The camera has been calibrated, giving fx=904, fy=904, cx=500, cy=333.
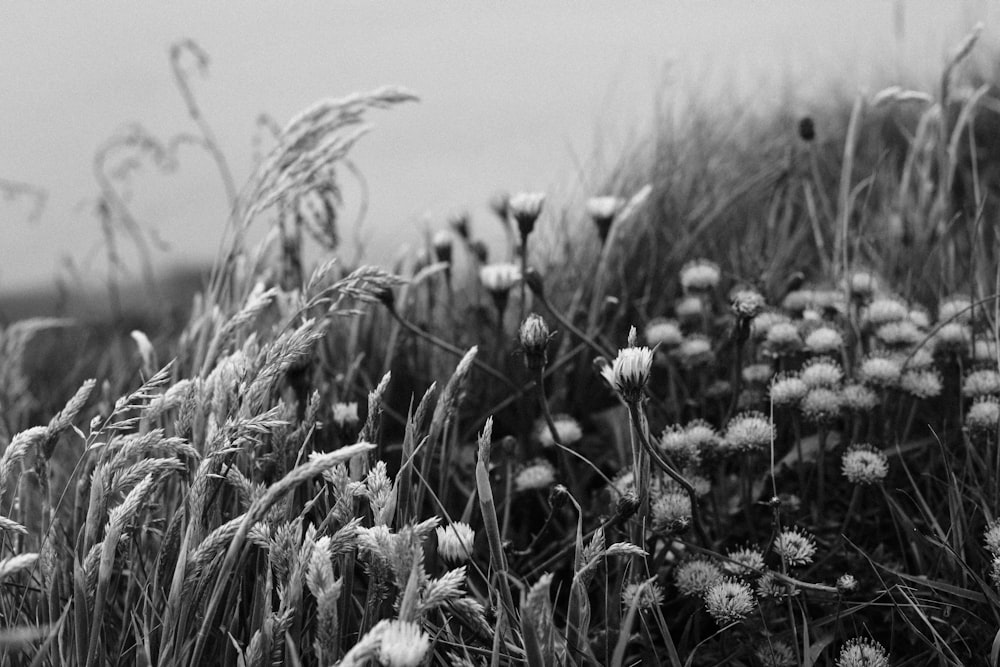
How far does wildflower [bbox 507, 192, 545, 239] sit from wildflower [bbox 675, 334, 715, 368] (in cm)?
49

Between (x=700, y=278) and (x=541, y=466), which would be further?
(x=700, y=278)

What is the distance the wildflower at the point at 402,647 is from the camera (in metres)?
0.94

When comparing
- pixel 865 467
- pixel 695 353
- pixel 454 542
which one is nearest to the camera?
pixel 454 542

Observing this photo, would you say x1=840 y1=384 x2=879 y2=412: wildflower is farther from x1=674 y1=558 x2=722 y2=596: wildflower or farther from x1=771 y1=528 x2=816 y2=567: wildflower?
x1=674 y1=558 x2=722 y2=596: wildflower

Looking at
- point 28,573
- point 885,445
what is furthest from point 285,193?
point 885,445

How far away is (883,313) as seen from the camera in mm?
2166

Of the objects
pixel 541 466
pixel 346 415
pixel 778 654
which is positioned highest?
pixel 346 415

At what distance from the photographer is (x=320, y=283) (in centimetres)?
172

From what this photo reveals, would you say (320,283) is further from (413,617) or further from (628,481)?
(413,617)

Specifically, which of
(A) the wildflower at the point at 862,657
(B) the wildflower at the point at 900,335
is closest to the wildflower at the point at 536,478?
(A) the wildflower at the point at 862,657

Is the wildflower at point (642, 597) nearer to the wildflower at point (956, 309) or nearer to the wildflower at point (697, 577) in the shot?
the wildflower at point (697, 577)

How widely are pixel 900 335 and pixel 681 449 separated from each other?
0.69 m

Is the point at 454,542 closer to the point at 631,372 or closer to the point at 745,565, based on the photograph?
the point at 631,372

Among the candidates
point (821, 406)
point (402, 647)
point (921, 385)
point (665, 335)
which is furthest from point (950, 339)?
point (402, 647)
